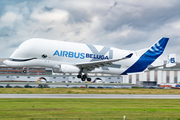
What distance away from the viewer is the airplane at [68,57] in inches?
1783

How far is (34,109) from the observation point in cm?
3719

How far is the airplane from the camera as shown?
45.3m

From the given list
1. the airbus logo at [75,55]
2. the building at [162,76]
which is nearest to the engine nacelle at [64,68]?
the airbus logo at [75,55]

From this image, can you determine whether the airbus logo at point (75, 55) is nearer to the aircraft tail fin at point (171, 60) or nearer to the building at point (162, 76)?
the aircraft tail fin at point (171, 60)

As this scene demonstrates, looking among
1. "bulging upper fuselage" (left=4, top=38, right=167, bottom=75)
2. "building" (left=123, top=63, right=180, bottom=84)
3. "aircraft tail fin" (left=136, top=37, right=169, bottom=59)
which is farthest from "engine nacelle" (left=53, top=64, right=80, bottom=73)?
"building" (left=123, top=63, right=180, bottom=84)

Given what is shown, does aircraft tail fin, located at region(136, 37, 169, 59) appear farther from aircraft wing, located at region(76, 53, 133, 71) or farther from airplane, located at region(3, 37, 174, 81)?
aircraft wing, located at region(76, 53, 133, 71)

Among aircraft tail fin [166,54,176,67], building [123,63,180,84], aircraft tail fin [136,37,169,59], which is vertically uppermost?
aircraft tail fin [136,37,169,59]

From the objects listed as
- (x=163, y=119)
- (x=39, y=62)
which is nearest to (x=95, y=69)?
(x=39, y=62)

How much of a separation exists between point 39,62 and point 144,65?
21.2 metres

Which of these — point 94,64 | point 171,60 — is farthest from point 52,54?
point 171,60

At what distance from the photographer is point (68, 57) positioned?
46.8 meters

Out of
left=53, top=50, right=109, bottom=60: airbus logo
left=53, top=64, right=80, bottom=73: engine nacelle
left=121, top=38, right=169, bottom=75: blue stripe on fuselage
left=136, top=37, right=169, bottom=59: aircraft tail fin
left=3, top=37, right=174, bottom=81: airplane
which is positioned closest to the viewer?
left=3, top=37, right=174, bottom=81: airplane

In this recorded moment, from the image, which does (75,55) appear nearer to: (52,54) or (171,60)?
(52,54)

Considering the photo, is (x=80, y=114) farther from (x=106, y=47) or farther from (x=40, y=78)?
(x=40, y=78)
